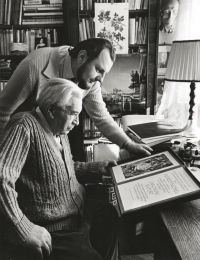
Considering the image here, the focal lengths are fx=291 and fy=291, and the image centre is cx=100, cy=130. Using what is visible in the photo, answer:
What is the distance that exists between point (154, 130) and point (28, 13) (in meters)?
1.96

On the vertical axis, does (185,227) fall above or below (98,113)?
below

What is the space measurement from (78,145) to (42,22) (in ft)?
4.26

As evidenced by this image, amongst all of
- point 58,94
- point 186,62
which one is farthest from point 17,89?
point 186,62

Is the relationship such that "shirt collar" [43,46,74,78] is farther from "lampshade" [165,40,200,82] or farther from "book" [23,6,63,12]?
"book" [23,6,63,12]

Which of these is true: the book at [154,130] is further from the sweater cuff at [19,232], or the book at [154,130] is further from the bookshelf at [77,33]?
the bookshelf at [77,33]

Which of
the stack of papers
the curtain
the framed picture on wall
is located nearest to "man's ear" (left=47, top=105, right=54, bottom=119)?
the stack of papers

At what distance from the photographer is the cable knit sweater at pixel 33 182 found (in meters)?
0.93

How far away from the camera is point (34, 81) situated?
154 centimetres

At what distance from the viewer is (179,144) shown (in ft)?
5.34

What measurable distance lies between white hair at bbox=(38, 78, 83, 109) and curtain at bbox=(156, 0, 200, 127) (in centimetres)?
168

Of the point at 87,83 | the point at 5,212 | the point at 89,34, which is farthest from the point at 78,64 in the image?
the point at 89,34

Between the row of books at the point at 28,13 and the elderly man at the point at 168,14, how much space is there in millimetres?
990

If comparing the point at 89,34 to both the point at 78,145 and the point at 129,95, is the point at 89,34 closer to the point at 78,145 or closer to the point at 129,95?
the point at 129,95

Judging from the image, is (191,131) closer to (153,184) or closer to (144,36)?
(153,184)
